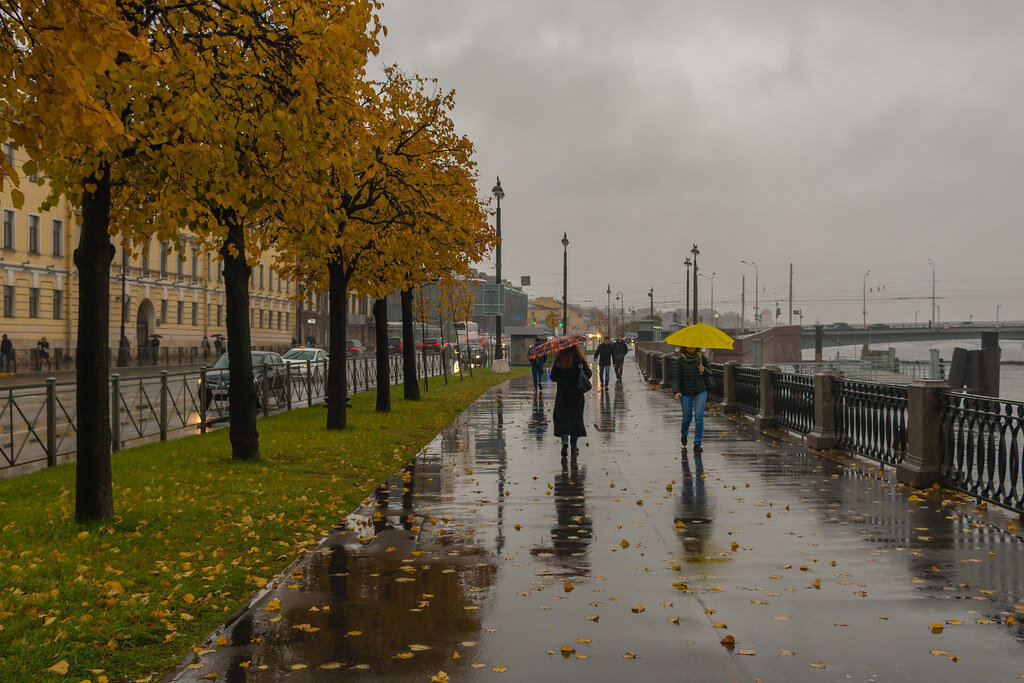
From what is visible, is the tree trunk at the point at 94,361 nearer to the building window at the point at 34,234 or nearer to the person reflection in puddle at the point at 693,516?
the person reflection in puddle at the point at 693,516

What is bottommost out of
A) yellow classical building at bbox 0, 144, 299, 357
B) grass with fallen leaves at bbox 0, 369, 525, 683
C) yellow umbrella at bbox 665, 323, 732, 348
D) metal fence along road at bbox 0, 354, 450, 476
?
grass with fallen leaves at bbox 0, 369, 525, 683

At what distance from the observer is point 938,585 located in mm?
6414

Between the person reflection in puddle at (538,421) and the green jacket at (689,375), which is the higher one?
the green jacket at (689,375)

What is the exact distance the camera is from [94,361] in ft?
28.4

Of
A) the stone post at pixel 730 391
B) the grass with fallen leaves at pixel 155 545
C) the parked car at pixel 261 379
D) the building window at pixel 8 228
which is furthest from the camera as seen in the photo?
the building window at pixel 8 228

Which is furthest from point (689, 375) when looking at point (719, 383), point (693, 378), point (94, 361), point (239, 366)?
point (719, 383)

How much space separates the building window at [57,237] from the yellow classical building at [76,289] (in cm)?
5

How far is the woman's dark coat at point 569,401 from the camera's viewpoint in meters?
13.4

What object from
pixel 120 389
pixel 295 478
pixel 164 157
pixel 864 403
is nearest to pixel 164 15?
pixel 164 157

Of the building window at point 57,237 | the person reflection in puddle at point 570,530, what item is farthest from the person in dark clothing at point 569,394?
the building window at point 57,237

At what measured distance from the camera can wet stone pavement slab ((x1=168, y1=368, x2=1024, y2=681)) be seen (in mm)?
4914

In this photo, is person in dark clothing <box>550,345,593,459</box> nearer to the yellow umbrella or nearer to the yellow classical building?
the yellow umbrella

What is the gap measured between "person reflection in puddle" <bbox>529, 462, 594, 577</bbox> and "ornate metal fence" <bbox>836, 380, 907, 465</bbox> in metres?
4.19

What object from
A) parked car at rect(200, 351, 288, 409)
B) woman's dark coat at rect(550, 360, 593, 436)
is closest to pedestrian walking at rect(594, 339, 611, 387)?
parked car at rect(200, 351, 288, 409)
